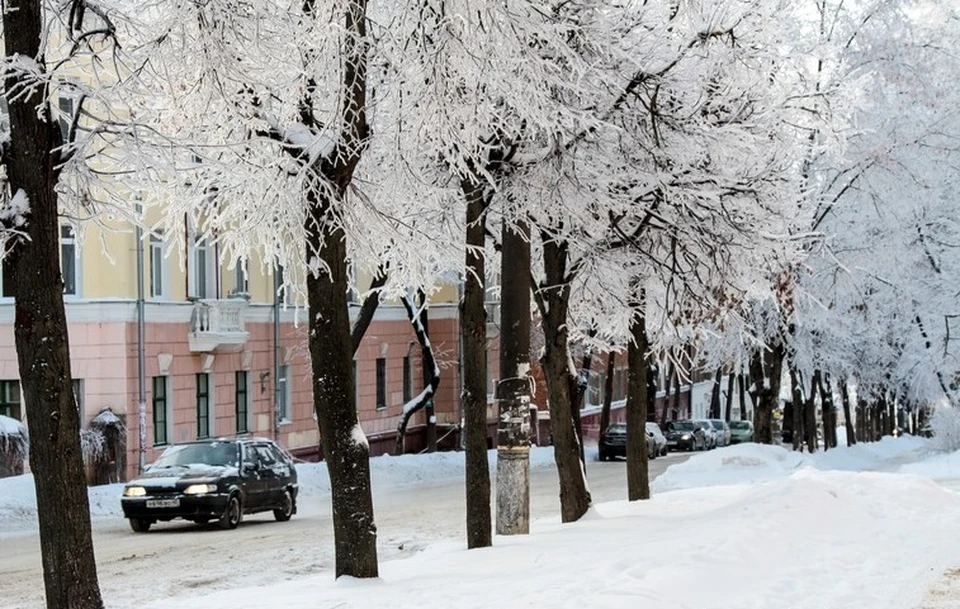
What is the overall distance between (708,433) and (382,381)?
78.7 feet

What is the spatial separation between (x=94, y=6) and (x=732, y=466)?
2870 centimetres

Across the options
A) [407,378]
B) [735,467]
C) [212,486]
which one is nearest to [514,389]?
[212,486]

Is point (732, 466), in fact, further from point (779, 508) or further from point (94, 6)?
point (94, 6)

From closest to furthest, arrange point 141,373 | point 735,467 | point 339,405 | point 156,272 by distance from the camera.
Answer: point 339,405
point 141,373
point 156,272
point 735,467

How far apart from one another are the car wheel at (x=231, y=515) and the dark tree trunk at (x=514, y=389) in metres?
9.15

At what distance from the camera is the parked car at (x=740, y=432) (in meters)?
78.8

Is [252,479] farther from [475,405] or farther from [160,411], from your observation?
[160,411]

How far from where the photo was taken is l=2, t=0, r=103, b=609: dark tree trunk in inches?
342

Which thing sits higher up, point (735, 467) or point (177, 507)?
point (177, 507)

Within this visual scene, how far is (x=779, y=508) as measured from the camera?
15844 mm

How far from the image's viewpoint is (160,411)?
36000 mm

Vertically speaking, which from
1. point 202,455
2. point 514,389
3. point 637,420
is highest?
point 514,389

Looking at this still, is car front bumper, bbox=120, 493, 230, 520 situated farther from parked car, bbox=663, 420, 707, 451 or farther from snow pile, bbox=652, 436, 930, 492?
parked car, bbox=663, 420, 707, 451

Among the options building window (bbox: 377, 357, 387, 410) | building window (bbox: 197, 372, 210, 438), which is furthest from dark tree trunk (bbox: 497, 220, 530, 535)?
building window (bbox: 377, 357, 387, 410)
